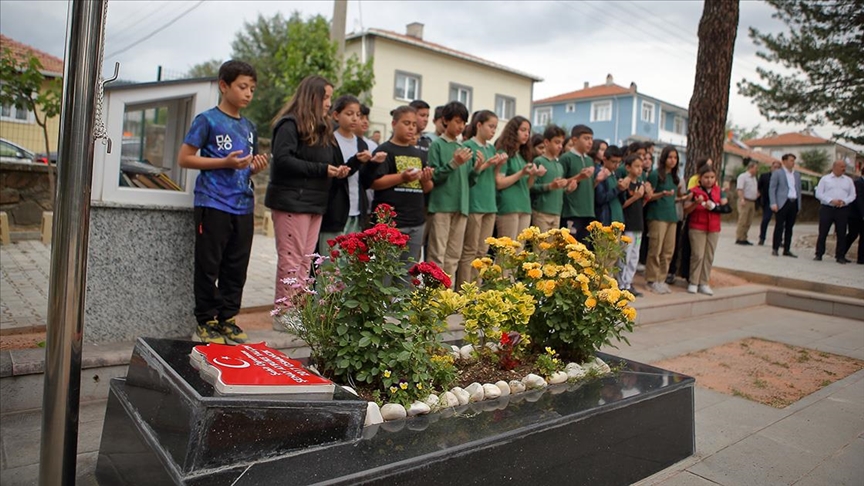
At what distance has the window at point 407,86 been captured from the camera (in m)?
29.5

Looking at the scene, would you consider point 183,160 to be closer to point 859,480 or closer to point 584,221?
point 859,480

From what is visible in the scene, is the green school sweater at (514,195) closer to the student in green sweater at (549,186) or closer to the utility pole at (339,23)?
the student in green sweater at (549,186)

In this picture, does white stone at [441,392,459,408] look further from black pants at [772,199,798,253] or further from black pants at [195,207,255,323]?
black pants at [772,199,798,253]

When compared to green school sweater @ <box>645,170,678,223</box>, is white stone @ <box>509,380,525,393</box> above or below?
below

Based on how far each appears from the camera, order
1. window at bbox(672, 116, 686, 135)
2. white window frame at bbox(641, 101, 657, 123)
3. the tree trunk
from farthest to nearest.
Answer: window at bbox(672, 116, 686, 135), white window frame at bbox(641, 101, 657, 123), the tree trunk

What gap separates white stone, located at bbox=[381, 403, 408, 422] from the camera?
8.46 feet

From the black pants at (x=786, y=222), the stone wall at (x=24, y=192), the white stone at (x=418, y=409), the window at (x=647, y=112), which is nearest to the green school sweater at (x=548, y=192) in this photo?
the white stone at (x=418, y=409)

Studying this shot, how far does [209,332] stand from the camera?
4293mm

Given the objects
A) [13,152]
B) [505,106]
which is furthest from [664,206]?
[505,106]

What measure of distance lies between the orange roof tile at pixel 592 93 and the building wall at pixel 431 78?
1514 cm

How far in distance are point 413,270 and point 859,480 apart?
8.28 feet

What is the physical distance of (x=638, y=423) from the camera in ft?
10.1

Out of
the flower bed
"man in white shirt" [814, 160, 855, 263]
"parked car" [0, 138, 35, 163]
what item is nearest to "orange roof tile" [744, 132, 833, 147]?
"man in white shirt" [814, 160, 855, 263]

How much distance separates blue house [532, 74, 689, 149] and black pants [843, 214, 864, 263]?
33.9 meters
